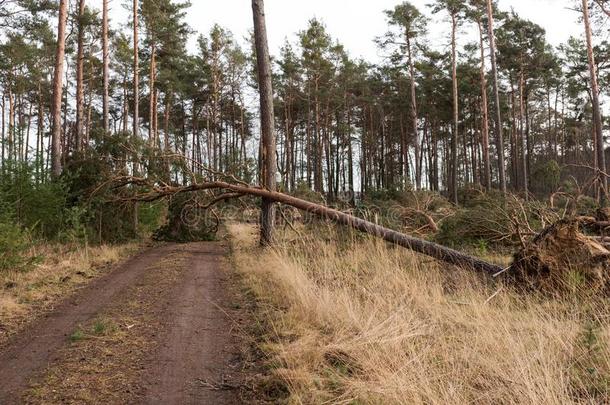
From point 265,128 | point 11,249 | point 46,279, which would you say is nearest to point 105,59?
point 265,128

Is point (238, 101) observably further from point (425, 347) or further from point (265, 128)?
point (425, 347)

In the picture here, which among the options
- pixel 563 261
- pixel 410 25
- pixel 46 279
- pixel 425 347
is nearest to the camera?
pixel 425 347

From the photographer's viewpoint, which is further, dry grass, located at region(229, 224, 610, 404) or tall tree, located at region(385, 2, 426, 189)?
tall tree, located at region(385, 2, 426, 189)

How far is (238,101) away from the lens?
3903cm

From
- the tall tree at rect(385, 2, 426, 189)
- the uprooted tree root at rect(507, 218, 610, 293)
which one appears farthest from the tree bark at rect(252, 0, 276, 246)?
the tall tree at rect(385, 2, 426, 189)

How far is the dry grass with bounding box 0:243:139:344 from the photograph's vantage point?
5.94 metres

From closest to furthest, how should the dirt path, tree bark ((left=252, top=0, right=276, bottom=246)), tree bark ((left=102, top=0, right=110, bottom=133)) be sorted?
the dirt path → tree bark ((left=252, top=0, right=276, bottom=246)) → tree bark ((left=102, top=0, right=110, bottom=133))

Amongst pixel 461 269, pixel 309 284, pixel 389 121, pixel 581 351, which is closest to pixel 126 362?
pixel 309 284

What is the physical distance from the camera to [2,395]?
11.0ft

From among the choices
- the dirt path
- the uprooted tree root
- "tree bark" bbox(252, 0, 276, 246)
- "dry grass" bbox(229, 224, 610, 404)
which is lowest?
the dirt path

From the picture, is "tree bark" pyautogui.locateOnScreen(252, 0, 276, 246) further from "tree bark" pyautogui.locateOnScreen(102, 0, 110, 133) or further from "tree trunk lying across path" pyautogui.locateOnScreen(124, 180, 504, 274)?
"tree bark" pyautogui.locateOnScreen(102, 0, 110, 133)

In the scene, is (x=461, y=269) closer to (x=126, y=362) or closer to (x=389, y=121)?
(x=126, y=362)

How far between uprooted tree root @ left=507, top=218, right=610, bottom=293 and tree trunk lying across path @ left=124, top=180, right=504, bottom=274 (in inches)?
19.8

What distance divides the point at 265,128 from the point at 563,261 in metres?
8.21
